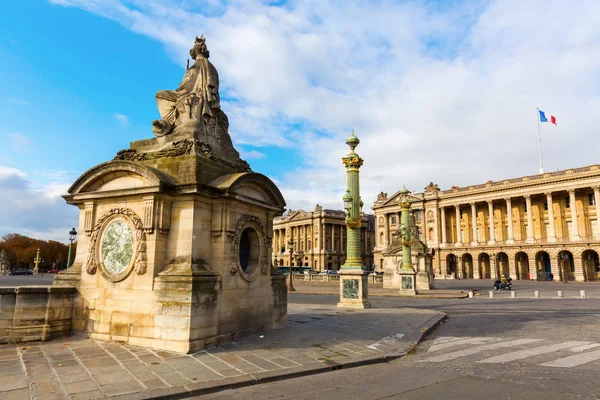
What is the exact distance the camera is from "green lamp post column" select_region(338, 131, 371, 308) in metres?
18.0

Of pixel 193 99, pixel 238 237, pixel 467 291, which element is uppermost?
pixel 193 99

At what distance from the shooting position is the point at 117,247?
8547mm

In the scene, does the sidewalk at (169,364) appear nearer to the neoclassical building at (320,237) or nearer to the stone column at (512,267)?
the stone column at (512,267)

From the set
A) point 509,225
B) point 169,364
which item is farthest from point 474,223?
point 169,364

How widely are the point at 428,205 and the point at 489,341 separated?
80812 mm

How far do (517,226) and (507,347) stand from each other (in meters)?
72.7

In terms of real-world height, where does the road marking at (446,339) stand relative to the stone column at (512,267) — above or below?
Answer: below

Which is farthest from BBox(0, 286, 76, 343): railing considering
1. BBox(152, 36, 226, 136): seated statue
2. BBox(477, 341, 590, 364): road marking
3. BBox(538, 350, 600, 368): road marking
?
BBox(538, 350, 600, 368): road marking

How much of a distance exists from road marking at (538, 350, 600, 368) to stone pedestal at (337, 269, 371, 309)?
9776 millimetres

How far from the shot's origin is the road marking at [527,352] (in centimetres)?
798

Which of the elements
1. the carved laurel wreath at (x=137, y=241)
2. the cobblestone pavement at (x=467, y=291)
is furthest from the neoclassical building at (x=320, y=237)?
the carved laurel wreath at (x=137, y=241)

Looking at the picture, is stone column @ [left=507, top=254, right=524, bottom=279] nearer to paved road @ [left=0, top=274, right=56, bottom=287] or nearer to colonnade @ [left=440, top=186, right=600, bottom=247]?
colonnade @ [left=440, top=186, right=600, bottom=247]

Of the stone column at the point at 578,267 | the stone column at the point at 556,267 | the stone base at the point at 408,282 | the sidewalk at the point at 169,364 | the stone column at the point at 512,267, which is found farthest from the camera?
the stone column at the point at 512,267

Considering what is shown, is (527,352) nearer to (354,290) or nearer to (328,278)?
(354,290)
